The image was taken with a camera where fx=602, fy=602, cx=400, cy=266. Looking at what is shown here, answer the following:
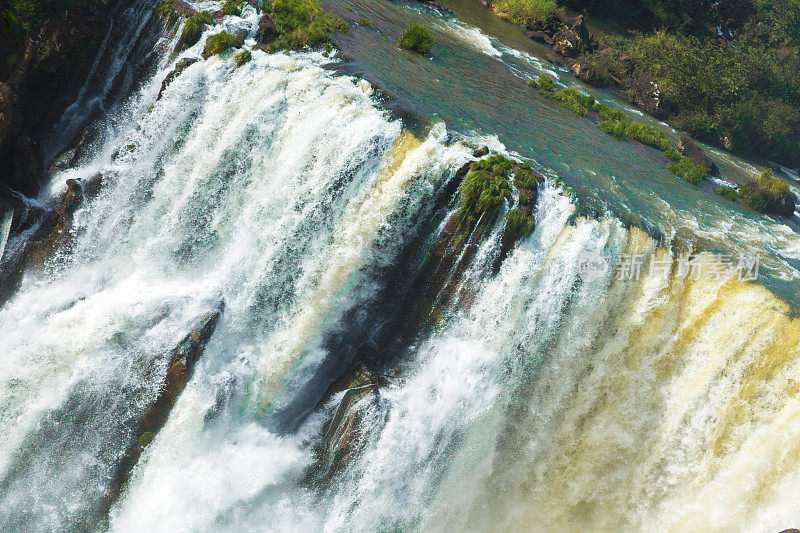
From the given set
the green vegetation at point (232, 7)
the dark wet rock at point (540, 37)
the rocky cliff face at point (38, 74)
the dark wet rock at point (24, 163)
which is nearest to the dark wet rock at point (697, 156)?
the dark wet rock at point (540, 37)

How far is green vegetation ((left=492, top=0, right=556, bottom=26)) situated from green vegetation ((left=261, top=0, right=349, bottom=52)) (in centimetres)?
A: 1222

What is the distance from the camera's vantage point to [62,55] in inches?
669

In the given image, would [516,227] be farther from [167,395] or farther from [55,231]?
[55,231]

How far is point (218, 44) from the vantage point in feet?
54.5

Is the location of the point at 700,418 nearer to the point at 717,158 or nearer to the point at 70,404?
the point at 70,404

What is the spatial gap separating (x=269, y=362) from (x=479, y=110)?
9784 millimetres

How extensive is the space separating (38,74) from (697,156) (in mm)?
20574

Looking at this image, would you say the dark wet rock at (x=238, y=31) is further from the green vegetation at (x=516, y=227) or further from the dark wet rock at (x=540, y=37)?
the dark wet rock at (x=540, y=37)

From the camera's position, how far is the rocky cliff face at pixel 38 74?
15.6m

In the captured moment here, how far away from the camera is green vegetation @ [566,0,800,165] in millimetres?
25422

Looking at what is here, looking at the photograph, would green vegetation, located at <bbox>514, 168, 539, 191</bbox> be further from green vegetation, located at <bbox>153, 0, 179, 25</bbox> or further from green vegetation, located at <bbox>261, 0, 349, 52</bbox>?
green vegetation, located at <bbox>153, 0, 179, 25</bbox>

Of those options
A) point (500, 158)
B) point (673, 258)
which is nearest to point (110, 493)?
point (500, 158)

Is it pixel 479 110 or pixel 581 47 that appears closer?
pixel 479 110

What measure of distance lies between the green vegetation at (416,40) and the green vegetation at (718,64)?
8.79m
